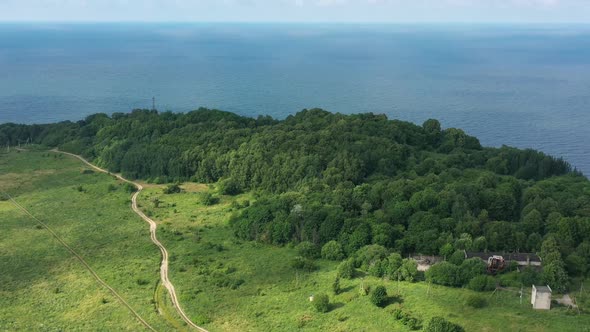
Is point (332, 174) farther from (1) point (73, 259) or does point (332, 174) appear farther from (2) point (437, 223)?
(1) point (73, 259)

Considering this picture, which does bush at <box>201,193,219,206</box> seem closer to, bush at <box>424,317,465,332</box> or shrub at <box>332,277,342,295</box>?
shrub at <box>332,277,342,295</box>

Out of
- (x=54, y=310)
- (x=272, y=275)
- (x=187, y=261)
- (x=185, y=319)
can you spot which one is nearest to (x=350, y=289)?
(x=272, y=275)

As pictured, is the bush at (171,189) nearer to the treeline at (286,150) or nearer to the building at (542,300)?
the treeline at (286,150)

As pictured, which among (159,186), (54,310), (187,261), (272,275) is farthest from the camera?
(159,186)

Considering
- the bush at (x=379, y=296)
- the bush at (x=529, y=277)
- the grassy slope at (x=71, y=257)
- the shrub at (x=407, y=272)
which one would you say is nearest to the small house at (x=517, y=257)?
the bush at (x=529, y=277)

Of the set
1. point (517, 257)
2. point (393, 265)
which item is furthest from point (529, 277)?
point (393, 265)

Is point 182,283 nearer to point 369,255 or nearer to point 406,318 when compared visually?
point 369,255
